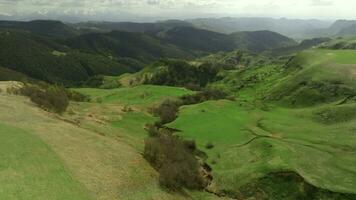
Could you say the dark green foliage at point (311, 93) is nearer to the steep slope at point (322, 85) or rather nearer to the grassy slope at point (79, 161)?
the steep slope at point (322, 85)

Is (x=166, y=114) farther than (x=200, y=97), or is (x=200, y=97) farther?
(x=200, y=97)

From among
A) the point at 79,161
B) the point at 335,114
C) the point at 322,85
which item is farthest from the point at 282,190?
the point at 322,85

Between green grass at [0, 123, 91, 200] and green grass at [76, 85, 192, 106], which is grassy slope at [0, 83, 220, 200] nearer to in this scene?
green grass at [0, 123, 91, 200]

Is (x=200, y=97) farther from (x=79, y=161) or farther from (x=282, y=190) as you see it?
(x=79, y=161)

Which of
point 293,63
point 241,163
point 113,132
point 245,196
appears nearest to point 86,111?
point 113,132

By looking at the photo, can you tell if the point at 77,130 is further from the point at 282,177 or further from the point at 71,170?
the point at 282,177
